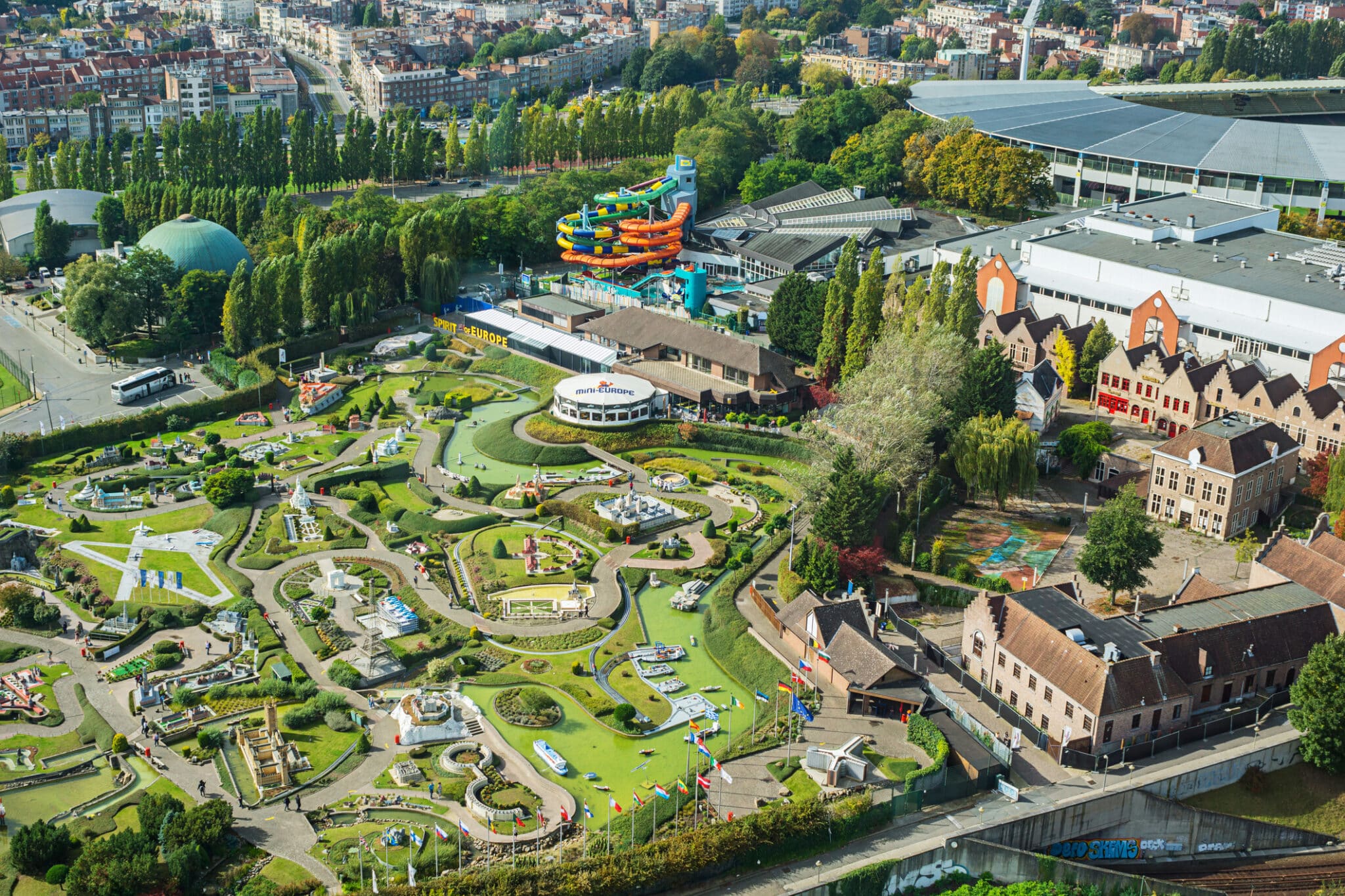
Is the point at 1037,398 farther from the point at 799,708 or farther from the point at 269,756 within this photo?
the point at 269,756

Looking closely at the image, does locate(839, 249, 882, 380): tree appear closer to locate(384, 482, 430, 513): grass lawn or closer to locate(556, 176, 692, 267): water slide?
locate(384, 482, 430, 513): grass lawn

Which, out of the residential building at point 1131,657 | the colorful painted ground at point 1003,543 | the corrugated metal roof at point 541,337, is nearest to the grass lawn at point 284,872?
the residential building at point 1131,657

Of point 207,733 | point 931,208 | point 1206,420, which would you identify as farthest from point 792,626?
point 931,208

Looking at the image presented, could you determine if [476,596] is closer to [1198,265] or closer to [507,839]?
[507,839]

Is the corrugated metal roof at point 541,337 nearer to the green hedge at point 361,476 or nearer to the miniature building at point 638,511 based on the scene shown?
the green hedge at point 361,476

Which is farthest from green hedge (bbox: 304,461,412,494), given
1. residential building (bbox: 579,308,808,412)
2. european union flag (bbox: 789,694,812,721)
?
european union flag (bbox: 789,694,812,721)
